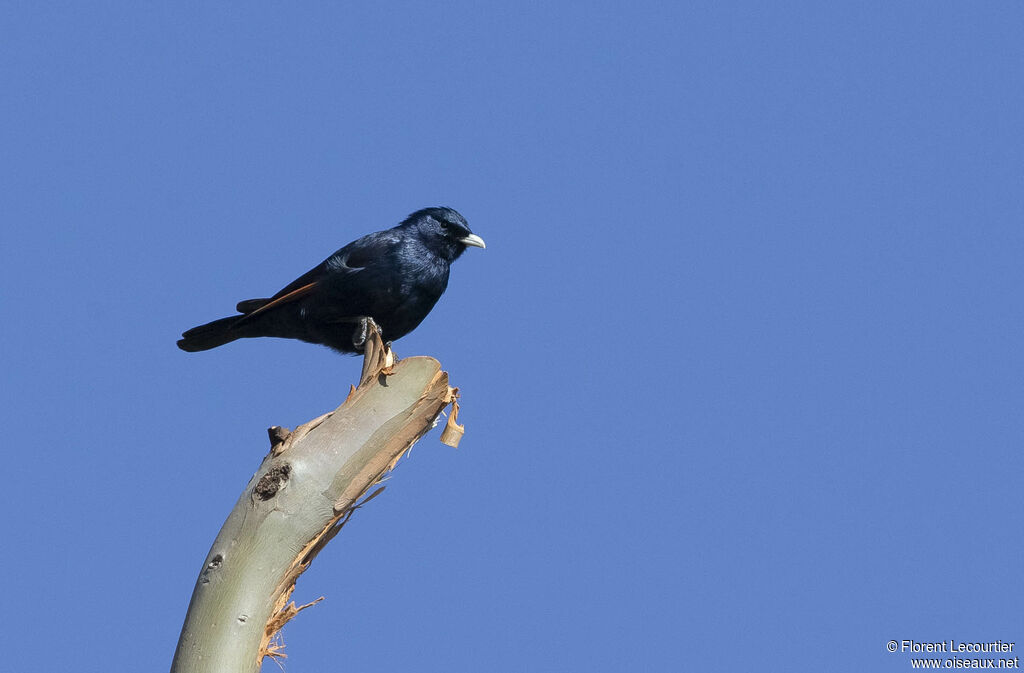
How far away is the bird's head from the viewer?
7598 millimetres

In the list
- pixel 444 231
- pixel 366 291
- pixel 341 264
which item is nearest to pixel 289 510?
pixel 366 291

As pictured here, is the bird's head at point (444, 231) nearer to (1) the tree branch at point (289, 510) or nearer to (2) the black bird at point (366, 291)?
(2) the black bird at point (366, 291)

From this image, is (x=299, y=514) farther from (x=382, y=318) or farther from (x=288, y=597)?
(x=382, y=318)

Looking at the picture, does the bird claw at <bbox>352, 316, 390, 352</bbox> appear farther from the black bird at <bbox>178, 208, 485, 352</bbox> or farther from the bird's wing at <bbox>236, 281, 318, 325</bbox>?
the bird's wing at <bbox>236, 281, 318, 325</bbox>

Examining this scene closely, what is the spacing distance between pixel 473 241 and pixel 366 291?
1058 millimetres

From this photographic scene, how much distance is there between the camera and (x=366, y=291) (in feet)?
23.4

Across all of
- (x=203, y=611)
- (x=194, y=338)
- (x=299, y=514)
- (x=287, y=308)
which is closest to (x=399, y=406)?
(x=299, y=514)

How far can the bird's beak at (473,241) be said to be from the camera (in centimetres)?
778

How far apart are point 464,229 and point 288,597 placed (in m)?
3.62

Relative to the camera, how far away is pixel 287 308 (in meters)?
7.48

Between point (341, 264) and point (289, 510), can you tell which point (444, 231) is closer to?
point (341, 264)

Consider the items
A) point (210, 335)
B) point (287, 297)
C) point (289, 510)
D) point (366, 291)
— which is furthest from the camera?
point (210, 335)

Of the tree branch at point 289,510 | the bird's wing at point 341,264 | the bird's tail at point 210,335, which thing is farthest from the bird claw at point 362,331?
the tree branch at point 289,510

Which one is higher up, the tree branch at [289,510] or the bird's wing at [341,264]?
the bird's wing at [341,264]
